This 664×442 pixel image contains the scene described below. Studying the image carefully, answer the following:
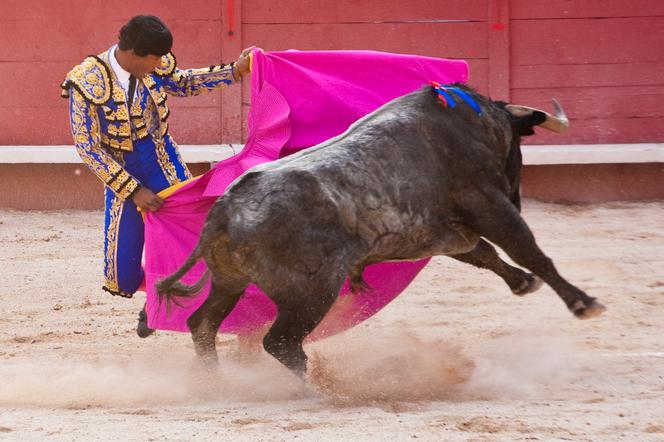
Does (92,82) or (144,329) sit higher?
(92,82)

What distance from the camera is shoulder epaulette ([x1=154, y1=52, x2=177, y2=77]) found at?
3949 millimetres

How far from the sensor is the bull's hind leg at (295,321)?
3301 millimetres

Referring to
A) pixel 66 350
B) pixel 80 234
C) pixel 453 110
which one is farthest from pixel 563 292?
pixel 80 234

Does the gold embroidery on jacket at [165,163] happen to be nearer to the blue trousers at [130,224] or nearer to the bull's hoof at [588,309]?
the blue trousers at [130,224]

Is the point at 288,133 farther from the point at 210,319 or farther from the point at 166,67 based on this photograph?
the point at 210,319

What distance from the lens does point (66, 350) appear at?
168 inches

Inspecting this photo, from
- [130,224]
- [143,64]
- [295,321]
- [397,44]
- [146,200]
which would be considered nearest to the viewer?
[295,321]

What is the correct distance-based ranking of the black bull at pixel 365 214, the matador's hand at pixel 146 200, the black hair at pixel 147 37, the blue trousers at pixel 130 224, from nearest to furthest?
the black bull at pixel 365 214 < the black hair at pixel 147 37 < the matador's hand at pixel 146 200 < the blue trousers at pixel 130 224

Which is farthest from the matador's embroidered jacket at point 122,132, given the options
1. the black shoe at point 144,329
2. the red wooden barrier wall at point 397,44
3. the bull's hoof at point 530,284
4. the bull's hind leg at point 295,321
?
the red wooden barrier wall at point 397,44

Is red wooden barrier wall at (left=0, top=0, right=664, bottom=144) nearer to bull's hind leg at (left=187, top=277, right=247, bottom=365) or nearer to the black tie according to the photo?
the black tie

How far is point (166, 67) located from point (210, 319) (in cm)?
95

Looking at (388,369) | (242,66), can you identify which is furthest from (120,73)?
(388,369)

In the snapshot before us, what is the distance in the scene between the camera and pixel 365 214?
341 centimetres

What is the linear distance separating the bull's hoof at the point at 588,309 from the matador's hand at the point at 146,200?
148 cm
